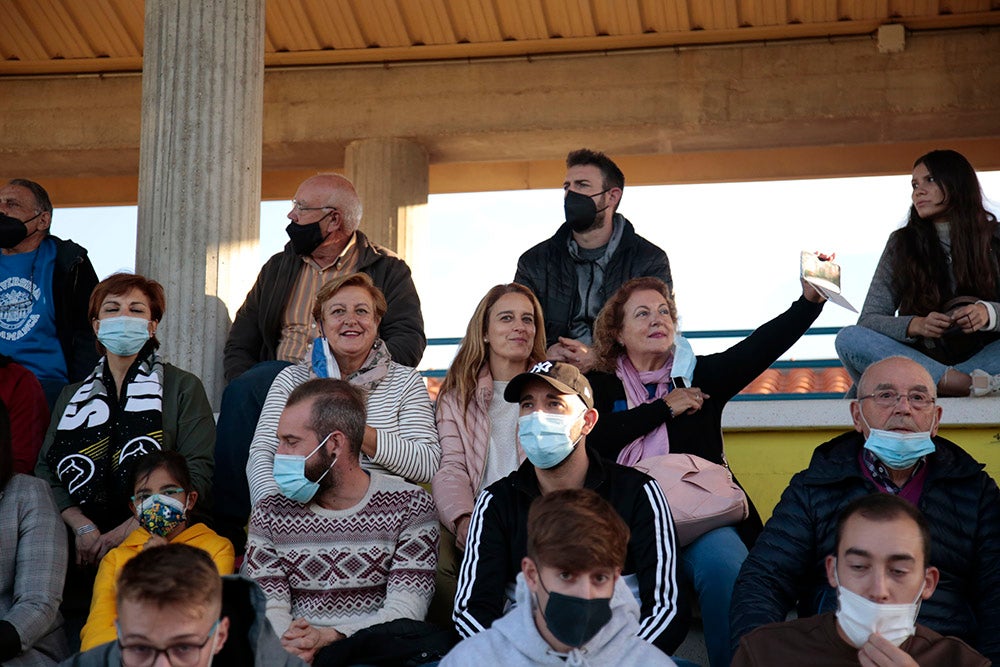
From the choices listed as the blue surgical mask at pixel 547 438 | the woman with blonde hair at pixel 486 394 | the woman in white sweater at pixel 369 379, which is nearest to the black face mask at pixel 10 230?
the woman in white sweater at pixel 369 379

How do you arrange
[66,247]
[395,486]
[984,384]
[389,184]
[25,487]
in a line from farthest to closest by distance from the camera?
[389,184] < [66,247] < [984,384] < [395,486] < [25,487]

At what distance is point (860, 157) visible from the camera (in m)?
13.5

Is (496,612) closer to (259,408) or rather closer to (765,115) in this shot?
(259,408)

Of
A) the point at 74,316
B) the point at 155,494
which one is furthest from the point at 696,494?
the point at 74,316

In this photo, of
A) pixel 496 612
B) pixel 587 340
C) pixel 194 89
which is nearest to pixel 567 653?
pixel 496 612

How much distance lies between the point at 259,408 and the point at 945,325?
2.97m

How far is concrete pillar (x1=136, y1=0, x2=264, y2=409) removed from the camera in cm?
755

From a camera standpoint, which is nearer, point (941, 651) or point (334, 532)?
point (941, 651)

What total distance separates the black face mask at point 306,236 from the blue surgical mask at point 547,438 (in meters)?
2.35

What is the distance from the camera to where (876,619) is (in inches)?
156

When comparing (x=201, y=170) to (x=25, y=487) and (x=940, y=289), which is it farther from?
(x=940, y=289)

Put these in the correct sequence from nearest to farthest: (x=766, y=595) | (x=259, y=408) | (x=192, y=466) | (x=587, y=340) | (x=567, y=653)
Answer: (x=567, y=653)
(x=766, y=595)
(x=192, y=466)
(x=259, y=408)
(x=587, y=340)

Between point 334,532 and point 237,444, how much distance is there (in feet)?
4.23

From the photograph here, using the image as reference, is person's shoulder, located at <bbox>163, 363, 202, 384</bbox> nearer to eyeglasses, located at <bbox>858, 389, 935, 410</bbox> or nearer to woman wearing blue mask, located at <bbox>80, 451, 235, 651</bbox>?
woman wearing blue mask, located at <bbox>80, 451, 235, 651</bbox>
